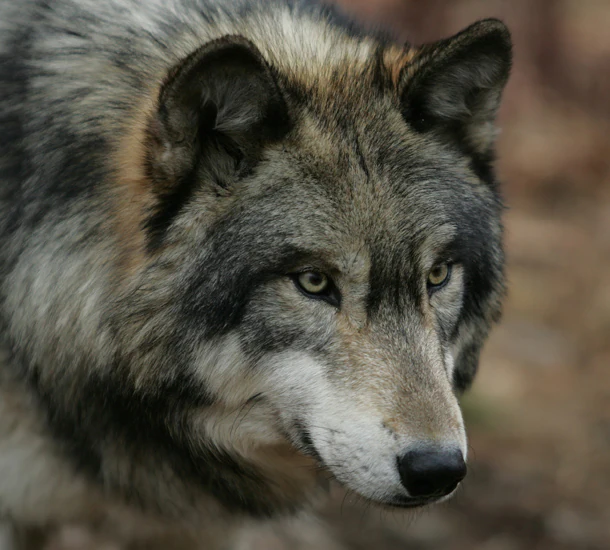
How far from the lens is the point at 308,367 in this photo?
2824 millimetres

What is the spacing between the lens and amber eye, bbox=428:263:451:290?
3.05 meters

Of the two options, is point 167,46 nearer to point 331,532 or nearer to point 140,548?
point 140,548

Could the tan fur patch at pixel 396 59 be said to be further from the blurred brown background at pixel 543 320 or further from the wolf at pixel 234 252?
the blurred brown background at pixel 543 320

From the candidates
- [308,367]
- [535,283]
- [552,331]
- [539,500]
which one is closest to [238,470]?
[308,367]

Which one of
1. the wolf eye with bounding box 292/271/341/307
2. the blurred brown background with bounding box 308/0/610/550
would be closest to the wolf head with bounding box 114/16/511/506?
the wolf eye with bounding box 292/271/341/307

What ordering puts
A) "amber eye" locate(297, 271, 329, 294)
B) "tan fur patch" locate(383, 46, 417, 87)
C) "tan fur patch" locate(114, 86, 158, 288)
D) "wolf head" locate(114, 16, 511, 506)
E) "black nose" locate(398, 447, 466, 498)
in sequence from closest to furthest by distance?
"black nose" locate(398, 447, 466, 498), "wolf head" locate(114, 16, 511, 506), "amber eye" locate(297, 271, 329, 294), "tan fur patch" locate(114, 86, 158, 288), "tan fur patch" locate(383, 46, 417, 87)

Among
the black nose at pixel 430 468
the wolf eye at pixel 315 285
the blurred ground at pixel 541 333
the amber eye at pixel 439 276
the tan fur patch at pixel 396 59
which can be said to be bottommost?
the blurred ground at pixel 541 333

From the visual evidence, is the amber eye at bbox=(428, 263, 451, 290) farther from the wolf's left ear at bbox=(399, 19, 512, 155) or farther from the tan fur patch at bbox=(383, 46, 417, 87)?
the tan fur patch at bbox=(383, 46, 417, 87)

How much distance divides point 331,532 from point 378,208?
2825mm

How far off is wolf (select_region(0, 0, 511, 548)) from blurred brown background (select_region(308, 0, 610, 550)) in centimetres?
135

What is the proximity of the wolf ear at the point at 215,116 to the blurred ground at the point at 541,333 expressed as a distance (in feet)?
4.92

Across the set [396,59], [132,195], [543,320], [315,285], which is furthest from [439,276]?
[543,320]

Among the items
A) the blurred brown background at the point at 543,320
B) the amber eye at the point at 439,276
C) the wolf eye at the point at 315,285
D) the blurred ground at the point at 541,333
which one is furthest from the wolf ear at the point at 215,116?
the blurred brown background at the point at 543,320

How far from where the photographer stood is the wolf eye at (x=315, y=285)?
2836 millimetres
